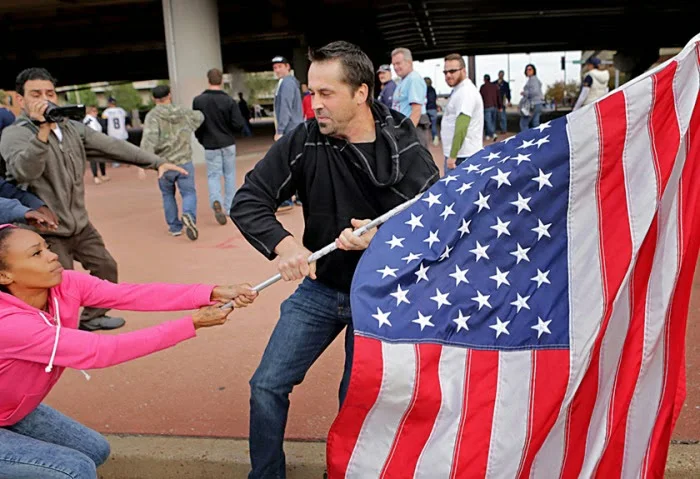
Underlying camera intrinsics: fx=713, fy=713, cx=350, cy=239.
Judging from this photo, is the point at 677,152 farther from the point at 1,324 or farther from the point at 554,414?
the point at 1,324

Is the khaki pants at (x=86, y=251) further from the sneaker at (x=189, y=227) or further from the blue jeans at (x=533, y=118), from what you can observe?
the blue jeans at (x=533, y=118)

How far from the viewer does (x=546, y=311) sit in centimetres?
268

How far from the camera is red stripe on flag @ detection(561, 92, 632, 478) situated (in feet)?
8.73

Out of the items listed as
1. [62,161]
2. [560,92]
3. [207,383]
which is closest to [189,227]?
[62,161]

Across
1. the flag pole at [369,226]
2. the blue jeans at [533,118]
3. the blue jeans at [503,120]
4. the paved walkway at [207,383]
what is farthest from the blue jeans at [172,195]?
the blue jeans at [503,120]

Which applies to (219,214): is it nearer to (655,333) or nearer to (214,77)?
(214,77)

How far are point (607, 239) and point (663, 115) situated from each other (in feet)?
1.75

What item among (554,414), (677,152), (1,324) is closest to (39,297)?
(1,324)

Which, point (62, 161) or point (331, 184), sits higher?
point (331, 184)

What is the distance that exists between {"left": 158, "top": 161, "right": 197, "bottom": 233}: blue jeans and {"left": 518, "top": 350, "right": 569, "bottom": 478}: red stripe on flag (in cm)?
676

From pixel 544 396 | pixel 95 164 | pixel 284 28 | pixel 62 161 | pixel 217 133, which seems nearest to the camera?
pixel 544 396

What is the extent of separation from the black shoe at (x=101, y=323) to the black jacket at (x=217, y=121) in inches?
165

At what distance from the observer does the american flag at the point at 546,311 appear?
8.64ft

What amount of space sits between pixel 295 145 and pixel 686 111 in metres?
1.56
